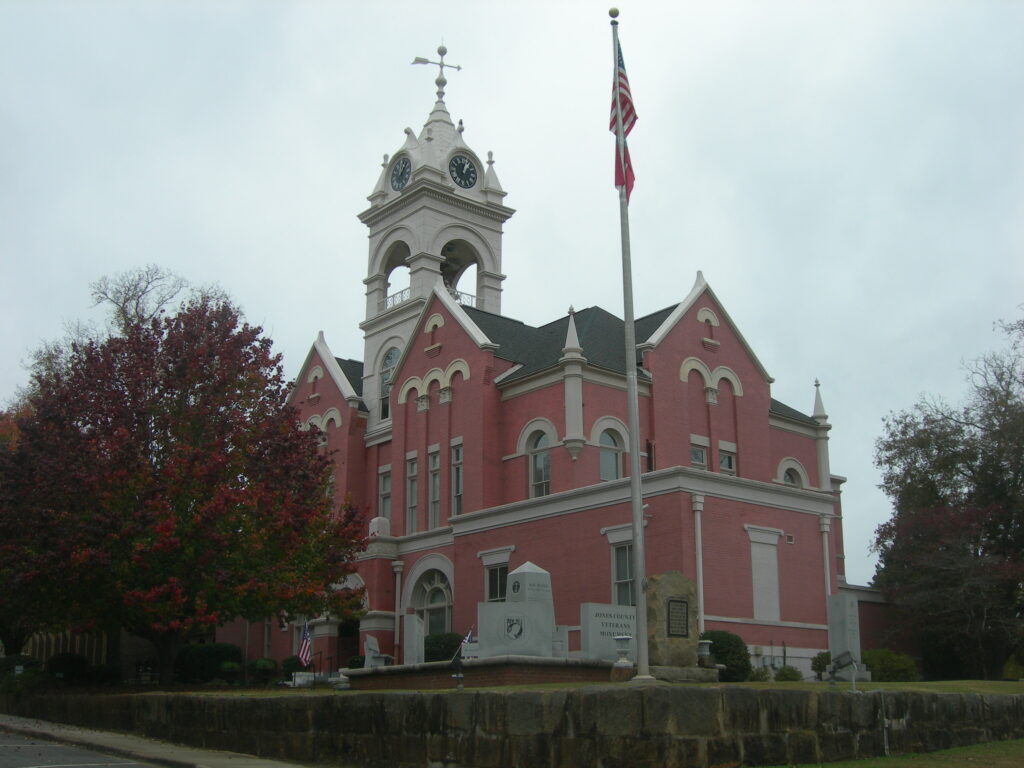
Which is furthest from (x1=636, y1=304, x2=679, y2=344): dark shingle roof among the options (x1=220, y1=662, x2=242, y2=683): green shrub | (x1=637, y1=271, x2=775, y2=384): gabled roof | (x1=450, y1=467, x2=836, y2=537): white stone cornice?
(x1=220, y1=662, x2=242, y2=683): green shrub

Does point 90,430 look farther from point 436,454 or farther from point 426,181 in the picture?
point 426,181

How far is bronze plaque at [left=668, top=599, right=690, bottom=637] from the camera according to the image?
934 inches

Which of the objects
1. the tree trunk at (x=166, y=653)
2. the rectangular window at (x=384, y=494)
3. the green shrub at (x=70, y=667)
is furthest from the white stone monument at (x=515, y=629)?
the rectangular window at (x=384, y=494)

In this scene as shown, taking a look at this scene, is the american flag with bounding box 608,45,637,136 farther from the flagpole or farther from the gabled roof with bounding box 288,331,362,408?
the gabled roof with bounding box 288,331,362,408

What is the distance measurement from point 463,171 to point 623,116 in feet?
103

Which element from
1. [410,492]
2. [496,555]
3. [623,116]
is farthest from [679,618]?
[410,492]

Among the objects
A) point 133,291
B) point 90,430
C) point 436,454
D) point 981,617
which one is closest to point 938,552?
point 981,617

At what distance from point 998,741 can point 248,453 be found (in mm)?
19212

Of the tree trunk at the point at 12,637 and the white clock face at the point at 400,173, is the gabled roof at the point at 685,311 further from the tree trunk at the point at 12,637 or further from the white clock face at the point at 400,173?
the tree trunk at the point at 12,637

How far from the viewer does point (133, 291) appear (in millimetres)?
48438

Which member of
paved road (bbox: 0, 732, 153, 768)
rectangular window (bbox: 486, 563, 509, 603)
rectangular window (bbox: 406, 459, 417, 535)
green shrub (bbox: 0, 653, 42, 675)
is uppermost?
rectangular window (bbox: 406, 459, 417, 535)

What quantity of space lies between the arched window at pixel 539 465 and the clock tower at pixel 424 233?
34.5 ft

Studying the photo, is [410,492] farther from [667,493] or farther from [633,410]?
[633,410]

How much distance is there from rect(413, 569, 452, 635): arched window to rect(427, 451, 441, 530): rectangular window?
211cm
